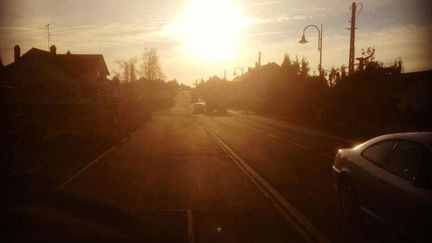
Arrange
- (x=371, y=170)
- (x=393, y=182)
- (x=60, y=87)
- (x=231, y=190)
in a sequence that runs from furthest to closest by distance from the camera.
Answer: (x=60, y=87), (x=231, y=190), (x=371, y=170), (x=393, y=182)

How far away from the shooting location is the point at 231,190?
11727 mm

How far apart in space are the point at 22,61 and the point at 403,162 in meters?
54.1

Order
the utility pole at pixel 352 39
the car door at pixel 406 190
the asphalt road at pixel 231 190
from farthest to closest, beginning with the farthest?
1. the utility pole at pixel 352 39
2. the asphalt road at pixel 231 190
3. the car door at pixel 406 190

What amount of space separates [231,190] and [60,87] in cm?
5134

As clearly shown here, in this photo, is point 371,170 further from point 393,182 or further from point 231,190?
point 231,190

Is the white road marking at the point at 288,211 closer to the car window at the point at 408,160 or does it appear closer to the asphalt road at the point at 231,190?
the asphalt road at the point at 231,190

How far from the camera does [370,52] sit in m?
36.5

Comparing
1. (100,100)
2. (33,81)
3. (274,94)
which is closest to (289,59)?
(274,94)

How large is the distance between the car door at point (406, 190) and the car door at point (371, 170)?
5.6 inches

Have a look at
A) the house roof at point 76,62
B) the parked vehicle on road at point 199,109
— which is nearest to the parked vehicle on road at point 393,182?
the house roof at point 76,62

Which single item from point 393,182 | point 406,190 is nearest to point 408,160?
point 393,182

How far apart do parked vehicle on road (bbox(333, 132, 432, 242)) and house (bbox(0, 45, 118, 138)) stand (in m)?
27.9

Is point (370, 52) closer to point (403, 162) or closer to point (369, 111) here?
point (369, 111)

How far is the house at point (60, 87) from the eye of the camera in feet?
132
